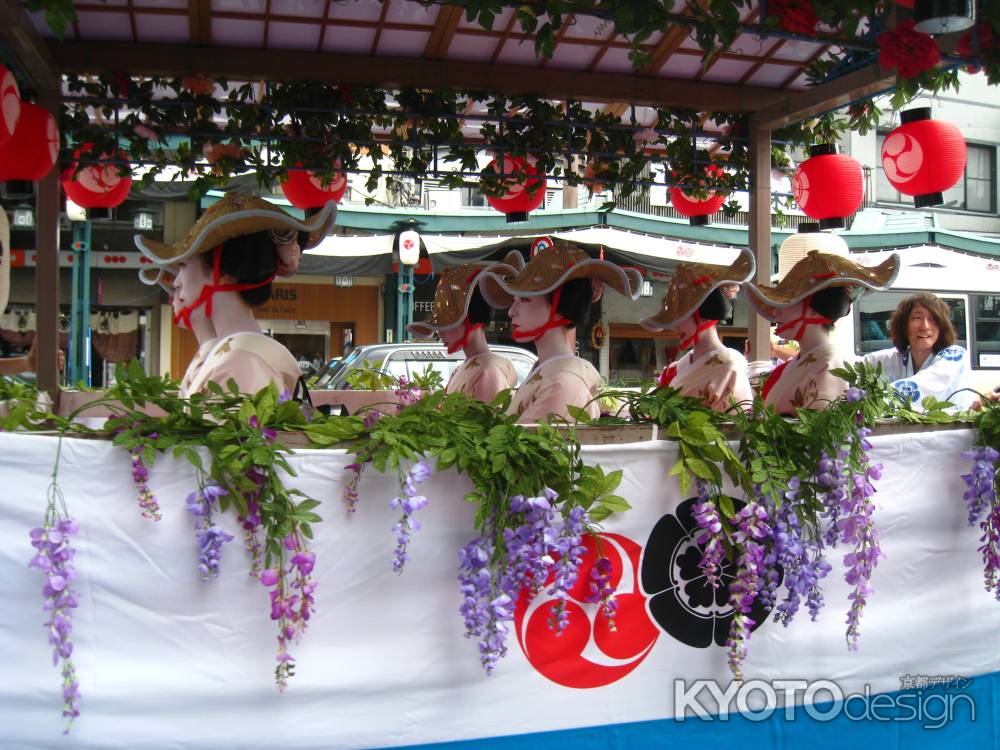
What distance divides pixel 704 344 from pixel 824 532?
70.6 inches

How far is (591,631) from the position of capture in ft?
7.11

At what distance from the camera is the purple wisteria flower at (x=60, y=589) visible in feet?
5.65

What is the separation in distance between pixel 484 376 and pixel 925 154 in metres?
2.54

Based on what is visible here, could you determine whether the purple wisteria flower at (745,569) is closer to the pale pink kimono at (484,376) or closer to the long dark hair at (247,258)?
the long dark hair at (247,258)

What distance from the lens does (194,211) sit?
14375mm

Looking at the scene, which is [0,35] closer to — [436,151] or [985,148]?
[436,151]

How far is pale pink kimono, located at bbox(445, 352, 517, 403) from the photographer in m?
3.94

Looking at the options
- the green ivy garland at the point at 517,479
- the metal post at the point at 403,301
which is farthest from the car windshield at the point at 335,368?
the green ivy garland at the point at 517,479

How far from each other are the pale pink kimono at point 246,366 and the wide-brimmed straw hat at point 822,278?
1.84 m

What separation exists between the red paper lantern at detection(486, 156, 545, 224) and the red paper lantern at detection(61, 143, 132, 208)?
84.2 inches

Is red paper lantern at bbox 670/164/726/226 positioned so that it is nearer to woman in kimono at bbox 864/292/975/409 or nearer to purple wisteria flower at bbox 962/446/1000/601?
woman in kimono at bbox 864/292/975/409

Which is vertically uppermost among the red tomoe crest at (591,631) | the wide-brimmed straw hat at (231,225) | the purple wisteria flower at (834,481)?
the wide-brimmed straw hat at (231,225)

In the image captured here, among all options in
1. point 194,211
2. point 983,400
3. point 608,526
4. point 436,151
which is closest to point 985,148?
point 194,211

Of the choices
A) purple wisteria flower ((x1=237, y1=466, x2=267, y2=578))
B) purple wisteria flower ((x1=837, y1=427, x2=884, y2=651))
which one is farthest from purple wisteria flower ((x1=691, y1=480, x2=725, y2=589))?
purple wisteria flower ((x1=237, y1=466, x2=267, y2=578))
